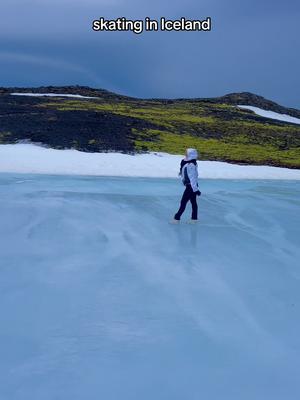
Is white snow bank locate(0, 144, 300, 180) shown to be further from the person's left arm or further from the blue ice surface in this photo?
the person's left arm

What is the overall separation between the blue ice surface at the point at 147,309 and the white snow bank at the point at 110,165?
12.7 m

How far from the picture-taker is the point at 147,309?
541cm

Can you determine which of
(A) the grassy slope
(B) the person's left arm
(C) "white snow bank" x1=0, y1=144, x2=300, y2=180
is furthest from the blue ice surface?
(A) the grassy slope

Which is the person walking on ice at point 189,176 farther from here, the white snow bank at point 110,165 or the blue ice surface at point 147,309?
the white snow bank at point 110,165

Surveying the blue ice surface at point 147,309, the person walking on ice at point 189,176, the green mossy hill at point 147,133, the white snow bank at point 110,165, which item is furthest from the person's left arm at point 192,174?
the green mossy hill at point 147,133

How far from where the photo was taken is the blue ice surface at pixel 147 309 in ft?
12.9

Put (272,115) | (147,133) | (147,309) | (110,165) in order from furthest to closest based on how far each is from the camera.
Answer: (272,115) → (147,133) → (110,165) → (147,309)

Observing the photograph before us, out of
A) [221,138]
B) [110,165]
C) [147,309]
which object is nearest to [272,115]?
[221,138]

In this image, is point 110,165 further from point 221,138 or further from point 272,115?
point 272,115

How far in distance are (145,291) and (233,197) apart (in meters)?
11.1

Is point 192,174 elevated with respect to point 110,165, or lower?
elevated

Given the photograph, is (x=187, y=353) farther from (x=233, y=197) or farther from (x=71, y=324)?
(x=233, y=197)

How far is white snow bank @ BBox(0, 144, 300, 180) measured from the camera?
2372 centimetres

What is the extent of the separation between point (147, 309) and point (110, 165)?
64.5ft
